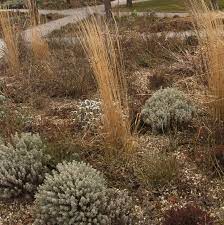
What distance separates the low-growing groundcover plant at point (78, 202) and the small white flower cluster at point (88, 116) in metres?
1.09

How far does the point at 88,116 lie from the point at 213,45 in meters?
1.29

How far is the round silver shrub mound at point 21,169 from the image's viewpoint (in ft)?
10.8

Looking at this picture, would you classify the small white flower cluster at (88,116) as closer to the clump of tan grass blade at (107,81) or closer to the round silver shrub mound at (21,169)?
the clump of tan grass blade at (107,81)

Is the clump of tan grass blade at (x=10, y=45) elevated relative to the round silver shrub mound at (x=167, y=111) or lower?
elevated

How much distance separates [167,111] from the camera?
159 inches

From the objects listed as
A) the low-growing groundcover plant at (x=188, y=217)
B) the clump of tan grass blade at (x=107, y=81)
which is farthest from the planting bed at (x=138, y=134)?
the clump of tan grass blade at (x=107, y=81)

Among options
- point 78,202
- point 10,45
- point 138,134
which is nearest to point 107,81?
point 138,134

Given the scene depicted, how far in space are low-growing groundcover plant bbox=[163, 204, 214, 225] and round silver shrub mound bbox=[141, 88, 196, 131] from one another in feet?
3.93

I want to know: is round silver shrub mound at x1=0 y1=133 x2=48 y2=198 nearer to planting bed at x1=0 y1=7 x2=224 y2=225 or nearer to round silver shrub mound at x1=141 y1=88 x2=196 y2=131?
planting bed at x1=0 y1=7 x2=224 y2=225

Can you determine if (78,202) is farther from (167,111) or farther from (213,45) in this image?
(213,45)

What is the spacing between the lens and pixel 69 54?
23.1 ft

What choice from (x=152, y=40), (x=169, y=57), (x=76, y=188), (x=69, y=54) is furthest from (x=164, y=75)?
(x=76, y=188)

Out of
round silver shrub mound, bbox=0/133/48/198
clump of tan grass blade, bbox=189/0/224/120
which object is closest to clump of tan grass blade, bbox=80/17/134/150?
round silver shrub mound, bbox=0/133/48/198

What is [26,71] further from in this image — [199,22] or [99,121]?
[199,22]
